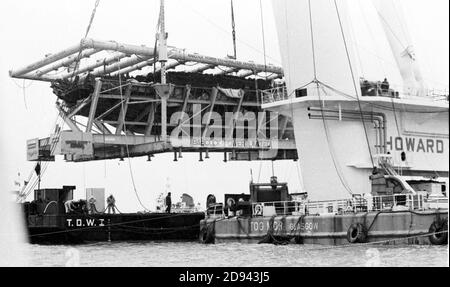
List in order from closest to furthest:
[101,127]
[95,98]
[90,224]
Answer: [90,224] → [95,98] → [101,127]

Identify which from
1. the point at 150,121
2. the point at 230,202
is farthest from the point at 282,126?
the point at 230,202

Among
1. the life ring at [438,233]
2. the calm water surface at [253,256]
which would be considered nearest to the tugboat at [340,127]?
the calm water surface at [253,256]

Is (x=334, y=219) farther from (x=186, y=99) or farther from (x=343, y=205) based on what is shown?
(x=186, y=99)

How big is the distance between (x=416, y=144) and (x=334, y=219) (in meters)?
6.94

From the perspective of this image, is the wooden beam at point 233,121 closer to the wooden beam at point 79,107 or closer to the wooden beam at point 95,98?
the wooden beam at point 95,98

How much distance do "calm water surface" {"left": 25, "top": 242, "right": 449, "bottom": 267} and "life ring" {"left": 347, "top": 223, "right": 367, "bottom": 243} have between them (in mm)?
866

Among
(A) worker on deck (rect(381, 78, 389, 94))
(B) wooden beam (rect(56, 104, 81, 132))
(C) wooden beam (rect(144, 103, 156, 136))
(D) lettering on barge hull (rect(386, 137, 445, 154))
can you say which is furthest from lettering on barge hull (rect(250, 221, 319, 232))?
(B) wooden beam (rect(56, 104, 81, 132))

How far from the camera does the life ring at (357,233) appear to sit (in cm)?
3756

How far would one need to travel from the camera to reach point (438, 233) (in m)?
34.2

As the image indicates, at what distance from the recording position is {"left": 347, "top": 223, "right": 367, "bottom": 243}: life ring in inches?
1479

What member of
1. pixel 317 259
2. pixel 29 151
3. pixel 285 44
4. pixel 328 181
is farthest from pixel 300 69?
pixel 29 151

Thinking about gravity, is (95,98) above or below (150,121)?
above

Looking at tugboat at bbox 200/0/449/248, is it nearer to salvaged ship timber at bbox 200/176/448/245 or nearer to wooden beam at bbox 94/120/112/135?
salvaged ship timber at bbox 200/176/448/245

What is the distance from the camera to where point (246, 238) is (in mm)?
45375
